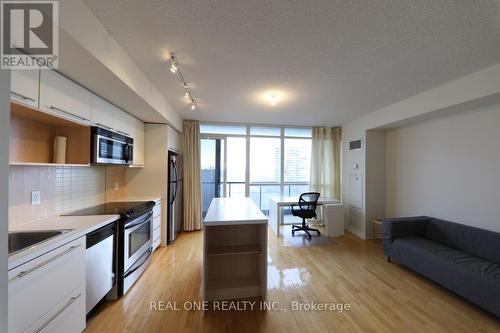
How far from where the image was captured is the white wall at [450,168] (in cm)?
263

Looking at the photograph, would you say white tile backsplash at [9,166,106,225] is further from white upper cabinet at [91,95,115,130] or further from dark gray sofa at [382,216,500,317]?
dark gray sofa at [382,216,500,317]

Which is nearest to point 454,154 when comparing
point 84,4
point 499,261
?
point 499,261

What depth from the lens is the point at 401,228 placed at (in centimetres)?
308

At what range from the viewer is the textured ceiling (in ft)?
4.71

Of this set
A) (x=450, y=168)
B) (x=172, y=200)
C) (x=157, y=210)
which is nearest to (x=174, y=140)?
(x=172, y=200)

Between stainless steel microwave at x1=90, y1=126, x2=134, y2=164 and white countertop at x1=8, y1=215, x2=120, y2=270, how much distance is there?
61 centimetres

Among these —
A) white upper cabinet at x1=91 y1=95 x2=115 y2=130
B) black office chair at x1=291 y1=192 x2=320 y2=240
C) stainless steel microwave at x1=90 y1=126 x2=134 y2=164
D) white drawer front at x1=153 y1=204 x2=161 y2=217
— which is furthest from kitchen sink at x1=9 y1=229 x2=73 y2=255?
black office chair at x1=291 y1=192 x2=320 y2=240

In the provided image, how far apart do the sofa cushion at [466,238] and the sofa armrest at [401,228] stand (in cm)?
11

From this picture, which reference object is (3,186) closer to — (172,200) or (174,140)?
(172,200)

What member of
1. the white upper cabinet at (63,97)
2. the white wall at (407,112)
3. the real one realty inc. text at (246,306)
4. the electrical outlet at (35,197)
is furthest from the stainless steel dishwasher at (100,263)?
the white wall at (407,112)

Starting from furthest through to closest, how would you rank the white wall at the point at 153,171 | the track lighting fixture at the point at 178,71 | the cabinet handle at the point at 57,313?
the white wall at the point at 153,171 → the track lighting fixture at the point at 178,71 → the cabinet handle at the point at 57,313

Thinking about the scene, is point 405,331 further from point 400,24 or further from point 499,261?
point 400,24

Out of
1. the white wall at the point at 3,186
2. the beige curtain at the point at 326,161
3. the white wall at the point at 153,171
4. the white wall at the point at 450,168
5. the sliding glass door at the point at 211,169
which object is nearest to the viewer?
the white wall at the point at 3,186

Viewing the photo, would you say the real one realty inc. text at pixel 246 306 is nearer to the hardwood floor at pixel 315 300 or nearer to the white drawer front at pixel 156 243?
the hardwood floor at pixel 315 300
